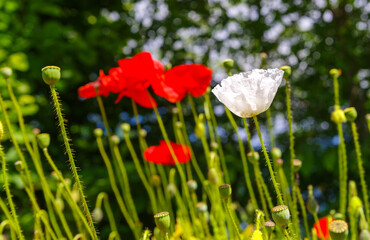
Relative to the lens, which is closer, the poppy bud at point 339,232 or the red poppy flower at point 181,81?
the poppy bud at point 339,232

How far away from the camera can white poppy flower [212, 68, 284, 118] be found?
58cm

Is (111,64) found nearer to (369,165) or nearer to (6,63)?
(6,63)

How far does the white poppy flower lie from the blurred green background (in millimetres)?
1050

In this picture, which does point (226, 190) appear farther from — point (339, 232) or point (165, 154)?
point (165, 154)

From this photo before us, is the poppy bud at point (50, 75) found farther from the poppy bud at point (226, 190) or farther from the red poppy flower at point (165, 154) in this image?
the red poppy flower at point (165, 154)

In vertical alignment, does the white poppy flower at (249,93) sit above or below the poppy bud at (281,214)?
above

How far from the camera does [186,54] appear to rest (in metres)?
2.10

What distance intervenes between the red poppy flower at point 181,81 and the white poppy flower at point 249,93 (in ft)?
1.05

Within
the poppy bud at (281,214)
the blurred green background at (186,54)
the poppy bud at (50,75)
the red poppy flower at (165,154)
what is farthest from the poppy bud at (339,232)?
the blurred green background at (186,54)

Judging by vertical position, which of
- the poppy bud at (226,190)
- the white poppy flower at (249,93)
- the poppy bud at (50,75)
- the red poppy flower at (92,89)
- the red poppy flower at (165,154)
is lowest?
the poppy bud at (226,190)

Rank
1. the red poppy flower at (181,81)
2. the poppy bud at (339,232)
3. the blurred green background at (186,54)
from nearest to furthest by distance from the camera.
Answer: the poppy bud at (339,232)
the red poppy flower at (181,81)
the blurred green background at (186,54)

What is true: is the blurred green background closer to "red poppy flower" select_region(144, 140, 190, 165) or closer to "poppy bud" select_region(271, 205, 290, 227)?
"red poppy flower" select_region(144, 140, 190, 165)

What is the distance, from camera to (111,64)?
2033 mm

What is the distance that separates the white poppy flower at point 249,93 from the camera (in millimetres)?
578
